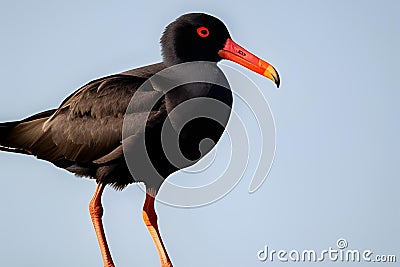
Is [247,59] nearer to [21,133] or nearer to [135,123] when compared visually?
[135,123]

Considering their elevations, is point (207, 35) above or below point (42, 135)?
above

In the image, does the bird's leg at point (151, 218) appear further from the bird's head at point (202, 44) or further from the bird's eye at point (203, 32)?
the bird's eye at point (203, 32)

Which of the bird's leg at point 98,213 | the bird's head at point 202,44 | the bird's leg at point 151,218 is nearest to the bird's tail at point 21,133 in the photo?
the bird's leg at point 98,213

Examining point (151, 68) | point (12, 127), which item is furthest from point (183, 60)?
point (12, 127)

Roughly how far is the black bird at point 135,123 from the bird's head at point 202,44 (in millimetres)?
15

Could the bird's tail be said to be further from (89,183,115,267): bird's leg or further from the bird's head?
the bird's head

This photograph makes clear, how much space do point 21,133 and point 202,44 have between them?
302 centimetres

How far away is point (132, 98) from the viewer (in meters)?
9.70

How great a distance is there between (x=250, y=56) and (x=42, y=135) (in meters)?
3.28

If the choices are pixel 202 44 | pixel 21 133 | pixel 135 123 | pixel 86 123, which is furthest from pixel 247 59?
pixel 21 133

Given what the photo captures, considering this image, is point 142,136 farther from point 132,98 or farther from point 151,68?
point 151,68

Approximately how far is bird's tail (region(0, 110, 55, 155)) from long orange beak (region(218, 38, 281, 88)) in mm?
2821

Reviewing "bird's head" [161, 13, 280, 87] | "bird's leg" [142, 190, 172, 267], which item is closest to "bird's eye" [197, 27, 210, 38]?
"bird's head" [161, 13, 280, 87]

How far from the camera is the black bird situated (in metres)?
9.52
